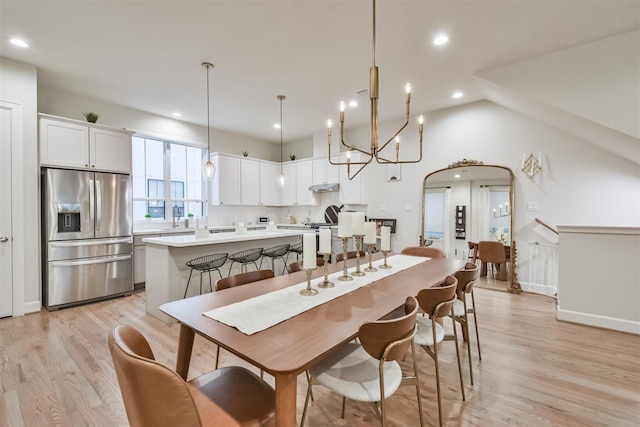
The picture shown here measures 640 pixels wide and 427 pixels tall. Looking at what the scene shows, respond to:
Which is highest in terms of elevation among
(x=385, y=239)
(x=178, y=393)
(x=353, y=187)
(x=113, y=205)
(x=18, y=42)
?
(x=18, y=42)

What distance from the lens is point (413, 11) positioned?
2457mm

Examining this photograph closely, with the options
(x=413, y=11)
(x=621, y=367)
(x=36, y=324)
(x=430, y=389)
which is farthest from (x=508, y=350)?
(x=36, y=324)

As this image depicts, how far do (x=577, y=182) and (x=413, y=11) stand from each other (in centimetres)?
335

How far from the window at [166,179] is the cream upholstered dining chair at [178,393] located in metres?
4.63

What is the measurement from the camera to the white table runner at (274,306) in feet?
4.21

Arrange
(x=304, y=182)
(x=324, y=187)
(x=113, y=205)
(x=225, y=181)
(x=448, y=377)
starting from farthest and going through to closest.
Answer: (x=304, y=182) → (x=324, y=187) → (x=225, y=181) → (x=113, y=205) → (x=448, y=377)

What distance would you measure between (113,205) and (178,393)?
13.4 feet

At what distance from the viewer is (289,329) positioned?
1224 mm

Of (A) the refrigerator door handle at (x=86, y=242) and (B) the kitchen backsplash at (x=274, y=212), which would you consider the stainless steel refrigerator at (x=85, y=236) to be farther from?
(B) the kitchen backsplash at (x=274, y=212)

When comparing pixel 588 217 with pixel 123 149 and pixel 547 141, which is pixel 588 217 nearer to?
pixel 547 141

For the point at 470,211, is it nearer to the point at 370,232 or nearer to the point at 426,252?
the point at 426,252

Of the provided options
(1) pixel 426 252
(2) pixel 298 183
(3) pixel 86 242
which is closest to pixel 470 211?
(1) pixel 426 252

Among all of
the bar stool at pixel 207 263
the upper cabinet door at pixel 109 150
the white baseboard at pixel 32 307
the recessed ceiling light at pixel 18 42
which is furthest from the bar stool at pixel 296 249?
the recessed ceiling light at pixel 18 42

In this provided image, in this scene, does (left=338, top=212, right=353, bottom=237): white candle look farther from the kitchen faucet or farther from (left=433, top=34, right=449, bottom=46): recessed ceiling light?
the kitchen faucet
